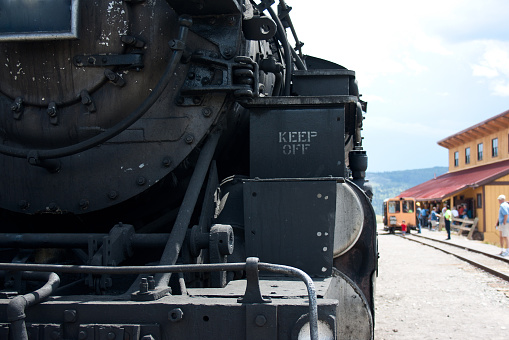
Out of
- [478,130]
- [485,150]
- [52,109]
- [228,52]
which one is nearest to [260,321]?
[228,52]

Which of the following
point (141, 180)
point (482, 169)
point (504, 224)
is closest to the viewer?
point (141, 180)

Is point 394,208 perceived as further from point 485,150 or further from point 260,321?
point 260,321

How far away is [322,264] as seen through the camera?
3105mm

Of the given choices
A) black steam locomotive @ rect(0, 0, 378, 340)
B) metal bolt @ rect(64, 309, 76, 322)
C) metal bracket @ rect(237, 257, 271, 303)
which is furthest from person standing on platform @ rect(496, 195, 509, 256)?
metal bolt @ rect(64, 309, 76, 322)

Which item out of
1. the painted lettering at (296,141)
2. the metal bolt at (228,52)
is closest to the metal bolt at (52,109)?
the metal bolt at (228,52)

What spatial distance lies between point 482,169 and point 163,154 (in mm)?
27882

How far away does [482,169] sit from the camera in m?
28.5

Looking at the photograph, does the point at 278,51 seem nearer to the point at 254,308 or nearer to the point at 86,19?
the point at 86,19

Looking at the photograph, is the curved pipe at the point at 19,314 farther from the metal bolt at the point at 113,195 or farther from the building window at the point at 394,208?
the building window at the point at 394,208

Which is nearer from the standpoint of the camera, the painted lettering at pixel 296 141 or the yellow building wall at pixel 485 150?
the painted lettering at pixel 296 141

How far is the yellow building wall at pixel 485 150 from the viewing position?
26.1 metres

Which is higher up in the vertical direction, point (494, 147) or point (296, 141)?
point (494, 147)

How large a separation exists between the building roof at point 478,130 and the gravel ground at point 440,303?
1527 cm

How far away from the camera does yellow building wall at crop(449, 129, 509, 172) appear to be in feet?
85.6
